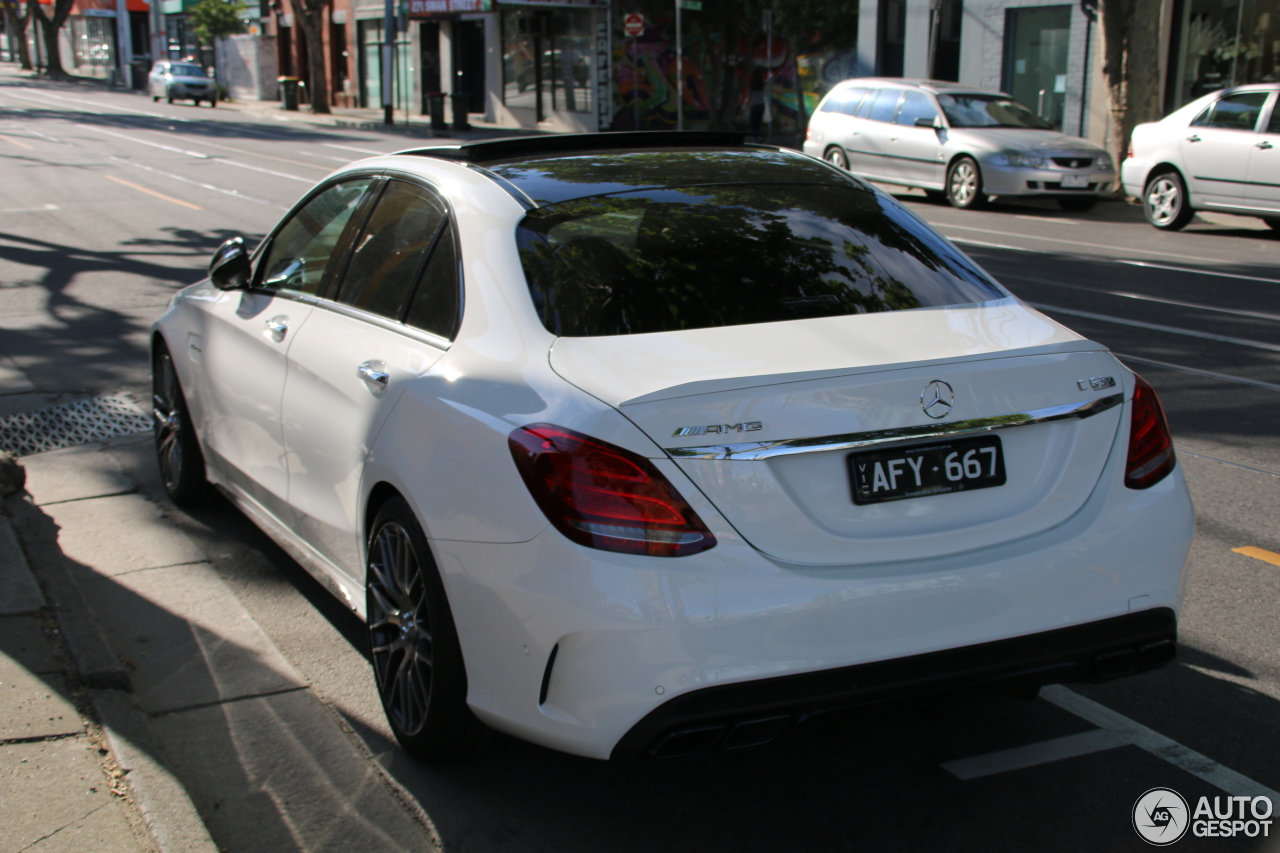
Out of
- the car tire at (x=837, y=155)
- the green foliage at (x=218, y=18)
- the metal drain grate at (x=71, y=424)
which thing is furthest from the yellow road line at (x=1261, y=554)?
the green foliage at (x=218, y=18)

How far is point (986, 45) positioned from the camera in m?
25.8

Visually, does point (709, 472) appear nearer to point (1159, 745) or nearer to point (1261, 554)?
point (1159, 745)

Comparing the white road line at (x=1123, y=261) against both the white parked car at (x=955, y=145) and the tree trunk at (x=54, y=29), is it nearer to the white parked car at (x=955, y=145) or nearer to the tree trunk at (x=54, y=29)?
the white parked car at (x=955, y=145)

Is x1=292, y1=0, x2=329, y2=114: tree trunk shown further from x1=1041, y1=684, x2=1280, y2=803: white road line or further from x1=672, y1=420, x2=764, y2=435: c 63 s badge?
x1=672, y1=420, x2=764, y2=435: c 63 s badge

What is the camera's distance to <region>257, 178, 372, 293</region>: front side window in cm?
440

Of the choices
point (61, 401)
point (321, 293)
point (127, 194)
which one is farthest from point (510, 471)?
point (127, 194)

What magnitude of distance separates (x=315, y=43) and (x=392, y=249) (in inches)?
1657

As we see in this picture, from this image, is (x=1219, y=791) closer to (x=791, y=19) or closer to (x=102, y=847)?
(x=102, y=847)

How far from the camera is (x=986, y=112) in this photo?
19047 mm

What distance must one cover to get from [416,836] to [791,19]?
31.4 m

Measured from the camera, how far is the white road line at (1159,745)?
10.7 feet

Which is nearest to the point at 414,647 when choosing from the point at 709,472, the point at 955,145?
the point at 709,472

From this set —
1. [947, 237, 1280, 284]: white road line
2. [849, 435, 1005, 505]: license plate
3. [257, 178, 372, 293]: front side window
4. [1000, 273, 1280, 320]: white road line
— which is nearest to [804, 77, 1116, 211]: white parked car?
[947, 237, 1280, 284]: white road line
